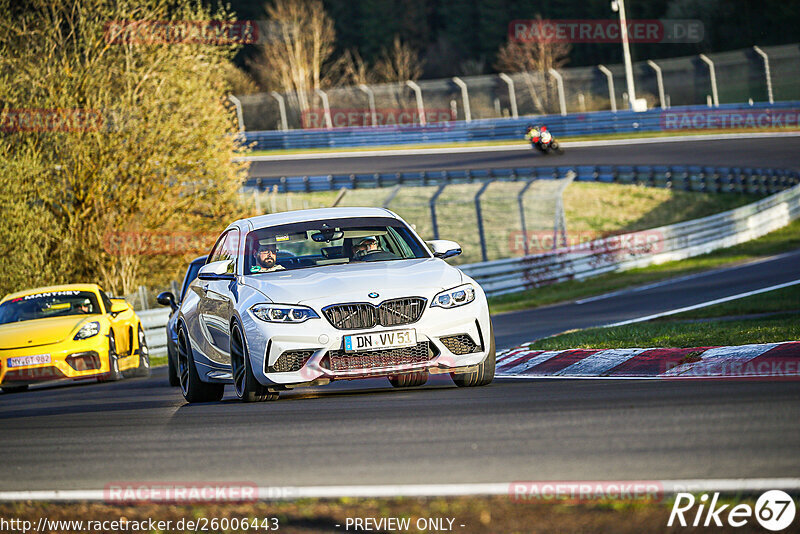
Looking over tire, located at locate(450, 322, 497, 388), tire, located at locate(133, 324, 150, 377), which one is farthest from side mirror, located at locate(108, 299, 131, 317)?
tire, located at locate(450, 322, 497, 388)

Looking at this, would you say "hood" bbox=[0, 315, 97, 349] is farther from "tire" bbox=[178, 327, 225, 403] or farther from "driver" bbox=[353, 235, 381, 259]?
"driver" bbox=[353, 235, 381, 259]

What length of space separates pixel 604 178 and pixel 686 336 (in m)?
28.3

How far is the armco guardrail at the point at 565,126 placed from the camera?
46.3 m

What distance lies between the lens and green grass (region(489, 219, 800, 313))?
85.3 ft

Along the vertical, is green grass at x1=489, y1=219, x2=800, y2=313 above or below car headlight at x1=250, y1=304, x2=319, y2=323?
below

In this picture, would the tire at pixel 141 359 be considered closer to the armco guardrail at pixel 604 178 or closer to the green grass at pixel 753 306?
the green grass at pixel 753 306

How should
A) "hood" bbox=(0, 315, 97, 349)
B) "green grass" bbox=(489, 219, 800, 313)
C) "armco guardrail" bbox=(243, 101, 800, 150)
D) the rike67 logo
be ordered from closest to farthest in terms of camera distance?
the rike67 logo → "hood" bbox=(0, 315, 97, 349) → "green grass" bbox=(489, 219, 800, 313) → "armco guardrail" bbox=(243, 101, 800, 150)

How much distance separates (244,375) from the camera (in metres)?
9.01

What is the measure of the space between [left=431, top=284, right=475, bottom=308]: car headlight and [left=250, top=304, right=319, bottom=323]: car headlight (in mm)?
914

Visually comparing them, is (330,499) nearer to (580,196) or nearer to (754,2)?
(580,196)

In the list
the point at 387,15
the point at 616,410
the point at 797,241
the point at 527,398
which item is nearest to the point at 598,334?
the point at 527,398

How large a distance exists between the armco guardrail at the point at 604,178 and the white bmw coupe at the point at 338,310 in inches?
1051

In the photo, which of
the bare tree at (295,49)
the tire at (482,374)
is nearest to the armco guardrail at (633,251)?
the tire at (482,374)

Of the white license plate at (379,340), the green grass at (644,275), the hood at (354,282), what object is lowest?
the green grass at (644,275)
